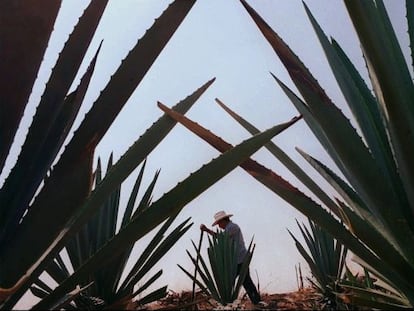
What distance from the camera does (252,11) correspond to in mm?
1123

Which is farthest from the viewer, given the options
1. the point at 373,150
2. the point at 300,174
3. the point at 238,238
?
the point at 238,238

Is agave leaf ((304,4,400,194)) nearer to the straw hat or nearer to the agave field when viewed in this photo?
the agave field

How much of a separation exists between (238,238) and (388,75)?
436 cm

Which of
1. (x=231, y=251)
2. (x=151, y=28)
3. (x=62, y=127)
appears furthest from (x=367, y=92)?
(x=231, y=251)

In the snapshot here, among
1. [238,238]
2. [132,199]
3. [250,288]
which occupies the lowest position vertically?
[250,288]

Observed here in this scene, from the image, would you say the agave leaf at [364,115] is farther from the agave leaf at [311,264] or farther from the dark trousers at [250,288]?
the dark trousers at [250,288]

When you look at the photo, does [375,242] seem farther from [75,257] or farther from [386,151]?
[75,257]

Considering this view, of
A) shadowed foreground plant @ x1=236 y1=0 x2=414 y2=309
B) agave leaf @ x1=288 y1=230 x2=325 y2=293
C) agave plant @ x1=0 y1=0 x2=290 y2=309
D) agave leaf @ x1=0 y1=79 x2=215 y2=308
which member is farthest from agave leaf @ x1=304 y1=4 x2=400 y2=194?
agave leaf @ x1=288 y1=230 x2=325 y2=293

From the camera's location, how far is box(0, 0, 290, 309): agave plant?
771mm

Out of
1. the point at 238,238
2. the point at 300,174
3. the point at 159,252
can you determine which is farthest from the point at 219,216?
the point at 300,174

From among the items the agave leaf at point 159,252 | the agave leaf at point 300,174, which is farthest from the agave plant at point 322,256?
the agave leaf at point 300,174

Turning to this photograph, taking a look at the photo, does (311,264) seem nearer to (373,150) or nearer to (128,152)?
(373,150)

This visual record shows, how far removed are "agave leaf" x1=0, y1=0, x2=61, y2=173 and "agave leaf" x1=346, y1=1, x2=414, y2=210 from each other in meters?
0.58

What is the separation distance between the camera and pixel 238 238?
5117mm
